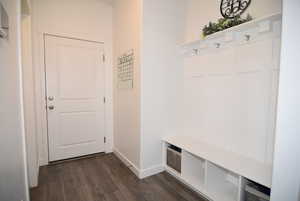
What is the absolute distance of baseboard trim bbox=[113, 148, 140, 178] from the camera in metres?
2.31

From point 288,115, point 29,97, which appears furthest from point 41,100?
point 288,115

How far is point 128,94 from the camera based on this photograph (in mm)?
2516

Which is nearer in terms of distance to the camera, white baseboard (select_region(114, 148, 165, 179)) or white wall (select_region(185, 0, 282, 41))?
white wall (select_region(185, 0, 282, 41))

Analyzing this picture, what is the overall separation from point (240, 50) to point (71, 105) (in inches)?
103

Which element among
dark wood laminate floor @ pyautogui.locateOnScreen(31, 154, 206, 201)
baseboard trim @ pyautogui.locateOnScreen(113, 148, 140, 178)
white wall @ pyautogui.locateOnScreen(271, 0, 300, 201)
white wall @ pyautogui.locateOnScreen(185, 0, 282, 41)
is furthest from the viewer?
baseboard trim @ pyautogui.locateOnScreen(113, 148, 140, 178)

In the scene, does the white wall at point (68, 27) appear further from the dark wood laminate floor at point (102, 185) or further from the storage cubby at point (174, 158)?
the storage cubby at point (174, 158)

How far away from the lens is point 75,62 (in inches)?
109

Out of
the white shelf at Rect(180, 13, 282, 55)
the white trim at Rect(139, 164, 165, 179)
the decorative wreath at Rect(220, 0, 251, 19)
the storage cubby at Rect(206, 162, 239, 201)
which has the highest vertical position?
the decorative wreath at Rect(220, 0, 251, 19)

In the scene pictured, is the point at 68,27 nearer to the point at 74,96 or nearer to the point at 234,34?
the point at 74,96

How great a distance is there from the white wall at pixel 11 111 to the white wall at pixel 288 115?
185 centimetres

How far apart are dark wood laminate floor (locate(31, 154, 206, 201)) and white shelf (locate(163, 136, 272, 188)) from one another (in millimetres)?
515

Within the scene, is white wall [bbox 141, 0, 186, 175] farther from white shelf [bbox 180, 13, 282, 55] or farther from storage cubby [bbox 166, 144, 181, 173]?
white shelf [bbox 180, 13, 282, 55]

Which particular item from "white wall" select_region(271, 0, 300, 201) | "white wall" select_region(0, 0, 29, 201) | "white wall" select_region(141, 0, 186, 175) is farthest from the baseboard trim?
"white wall" select_region(271, 0, 300, 201)

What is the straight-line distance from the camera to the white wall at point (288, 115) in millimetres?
1024
